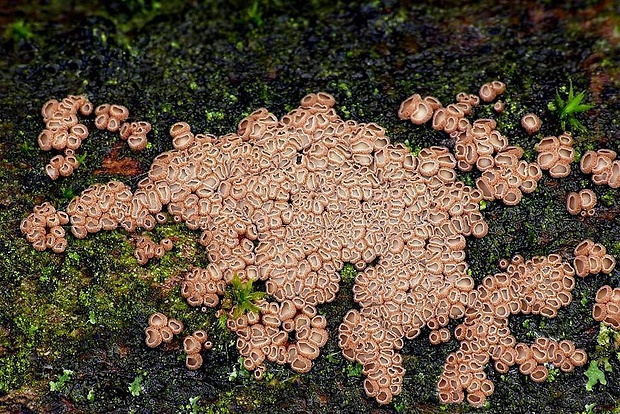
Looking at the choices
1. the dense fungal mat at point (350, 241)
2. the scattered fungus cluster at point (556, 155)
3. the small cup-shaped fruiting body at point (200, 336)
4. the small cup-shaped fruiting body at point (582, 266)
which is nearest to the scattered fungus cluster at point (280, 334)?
the dense fungal mat at point (350, 241)

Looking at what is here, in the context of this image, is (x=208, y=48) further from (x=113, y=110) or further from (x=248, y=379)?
(x=248, y=379)

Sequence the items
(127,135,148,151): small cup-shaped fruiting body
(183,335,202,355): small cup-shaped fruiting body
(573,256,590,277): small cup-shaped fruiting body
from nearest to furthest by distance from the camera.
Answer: (183,335,202,355): small cup-shaped fruiting body
(573,256,590,277): small cup-shaped fruiting body
(127,135,148,151): small cup-shaped fruiting body

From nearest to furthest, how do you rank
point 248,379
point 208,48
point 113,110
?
point 248,379 → point 113,110 → point 208,48

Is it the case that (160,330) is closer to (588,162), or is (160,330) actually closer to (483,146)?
(483,146)

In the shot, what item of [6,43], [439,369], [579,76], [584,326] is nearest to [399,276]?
[439,369]

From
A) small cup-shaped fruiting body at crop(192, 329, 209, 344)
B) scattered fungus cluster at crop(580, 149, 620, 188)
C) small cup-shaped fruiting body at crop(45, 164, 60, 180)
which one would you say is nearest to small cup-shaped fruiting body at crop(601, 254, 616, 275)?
scattered fungus cluster at crop(580, 149, 620, 188)

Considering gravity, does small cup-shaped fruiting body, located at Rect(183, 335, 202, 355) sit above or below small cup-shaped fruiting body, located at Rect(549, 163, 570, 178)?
below

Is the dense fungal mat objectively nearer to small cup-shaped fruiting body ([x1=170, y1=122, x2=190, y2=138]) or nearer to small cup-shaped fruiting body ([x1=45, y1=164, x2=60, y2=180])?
small cup-shaped fruiting body ([x1=170, y1=122, x2=190, y2=138])

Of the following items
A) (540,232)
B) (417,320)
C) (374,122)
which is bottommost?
(417,320)
